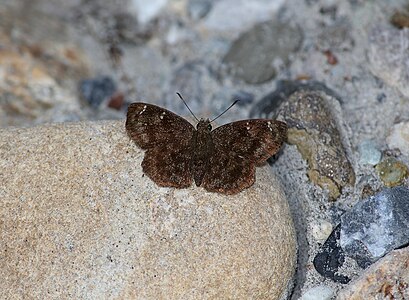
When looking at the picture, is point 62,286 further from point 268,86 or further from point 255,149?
point 268,86

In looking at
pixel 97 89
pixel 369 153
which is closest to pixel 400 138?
pixel 369 153

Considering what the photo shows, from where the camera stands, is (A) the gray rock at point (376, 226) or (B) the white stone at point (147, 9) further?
(B) the white stone at point (147, 9)

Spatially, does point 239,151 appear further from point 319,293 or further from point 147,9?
point 147,9

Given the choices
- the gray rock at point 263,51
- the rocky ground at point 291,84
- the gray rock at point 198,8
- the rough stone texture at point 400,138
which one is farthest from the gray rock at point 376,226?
the gray rock at point 198,8

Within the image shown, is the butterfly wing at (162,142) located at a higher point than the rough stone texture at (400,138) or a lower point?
higher

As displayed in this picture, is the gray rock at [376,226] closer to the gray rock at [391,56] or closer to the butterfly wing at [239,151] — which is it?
the butterfly wing at [239,151]
